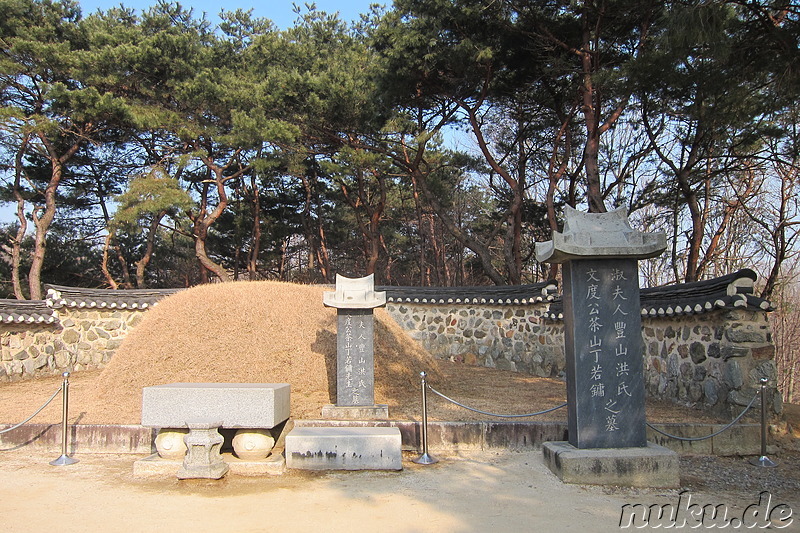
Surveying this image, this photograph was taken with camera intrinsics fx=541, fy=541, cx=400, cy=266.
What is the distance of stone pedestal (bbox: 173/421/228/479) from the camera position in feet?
16.7

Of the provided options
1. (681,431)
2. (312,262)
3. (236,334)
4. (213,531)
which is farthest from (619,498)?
(312,262)

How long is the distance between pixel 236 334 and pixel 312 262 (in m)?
12.8

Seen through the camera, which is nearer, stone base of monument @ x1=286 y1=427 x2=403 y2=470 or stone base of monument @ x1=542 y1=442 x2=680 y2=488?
stone base of monument @ x1=542 y1=442 x2=680 y2=488

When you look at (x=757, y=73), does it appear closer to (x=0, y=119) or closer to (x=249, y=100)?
(x=249, y=100)

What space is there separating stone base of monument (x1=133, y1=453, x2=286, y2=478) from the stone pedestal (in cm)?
17

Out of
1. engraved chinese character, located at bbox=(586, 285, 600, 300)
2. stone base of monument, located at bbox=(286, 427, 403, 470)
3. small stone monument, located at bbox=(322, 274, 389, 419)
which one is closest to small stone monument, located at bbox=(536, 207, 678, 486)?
engraved chinese character, located at bbox=(586, 285, 600, 300)

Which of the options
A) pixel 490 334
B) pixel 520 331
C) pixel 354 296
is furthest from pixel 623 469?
pixel 490 334

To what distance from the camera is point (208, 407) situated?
541 centimetres

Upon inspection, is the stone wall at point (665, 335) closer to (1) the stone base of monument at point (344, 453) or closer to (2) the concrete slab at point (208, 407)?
(1) the stone base of monument at point (344, 453)

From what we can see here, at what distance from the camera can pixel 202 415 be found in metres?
5.39

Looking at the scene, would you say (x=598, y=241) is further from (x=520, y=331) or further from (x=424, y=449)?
(x=520, y=331)

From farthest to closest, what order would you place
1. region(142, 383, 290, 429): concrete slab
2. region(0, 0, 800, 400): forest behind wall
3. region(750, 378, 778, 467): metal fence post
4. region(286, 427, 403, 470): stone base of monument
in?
region(0, 0, 800, 400): forest behind wall → region(750, 378, 778, 467): metal fence post → region(286, 427, 403, 470): stone base of monument → region(142, 383, 290, 429): concrete slab

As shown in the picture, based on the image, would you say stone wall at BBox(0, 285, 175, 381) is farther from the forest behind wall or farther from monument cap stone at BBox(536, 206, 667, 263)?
monument cap stone at BBox(536, 206, 667, 263)

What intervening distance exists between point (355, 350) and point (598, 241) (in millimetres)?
3580
